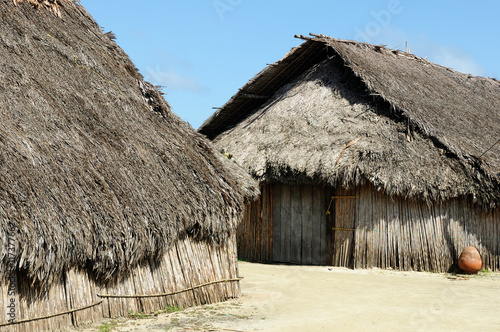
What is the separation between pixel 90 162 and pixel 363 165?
21.0 feet

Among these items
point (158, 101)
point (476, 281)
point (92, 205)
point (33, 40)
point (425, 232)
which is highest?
point (33, 40)

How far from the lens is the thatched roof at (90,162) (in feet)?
19.4

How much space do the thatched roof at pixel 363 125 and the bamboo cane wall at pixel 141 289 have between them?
4.40m

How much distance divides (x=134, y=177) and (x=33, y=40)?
2.78 metres

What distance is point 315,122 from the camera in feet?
44.9

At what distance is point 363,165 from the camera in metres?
A: 11.8

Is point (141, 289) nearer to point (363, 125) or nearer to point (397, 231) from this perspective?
point (397, 231)

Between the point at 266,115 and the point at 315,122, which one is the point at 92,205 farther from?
the point at 266,115

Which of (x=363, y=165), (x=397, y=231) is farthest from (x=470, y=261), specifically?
(x=363, y=165)

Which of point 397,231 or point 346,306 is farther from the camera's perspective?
point 397,231

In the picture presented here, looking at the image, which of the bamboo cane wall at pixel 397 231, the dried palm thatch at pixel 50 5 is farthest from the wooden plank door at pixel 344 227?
the dried palm thatch at pixel 50 5

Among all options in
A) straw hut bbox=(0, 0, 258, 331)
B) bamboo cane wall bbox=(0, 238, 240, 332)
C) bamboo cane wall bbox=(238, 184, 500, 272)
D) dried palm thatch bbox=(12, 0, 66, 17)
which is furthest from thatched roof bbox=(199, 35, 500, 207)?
dried palm thatch bbox=(12, 0, 66, 17)

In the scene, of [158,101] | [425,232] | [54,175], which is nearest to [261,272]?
[425,232]

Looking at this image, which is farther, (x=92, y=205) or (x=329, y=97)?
(x=329, y=97)
